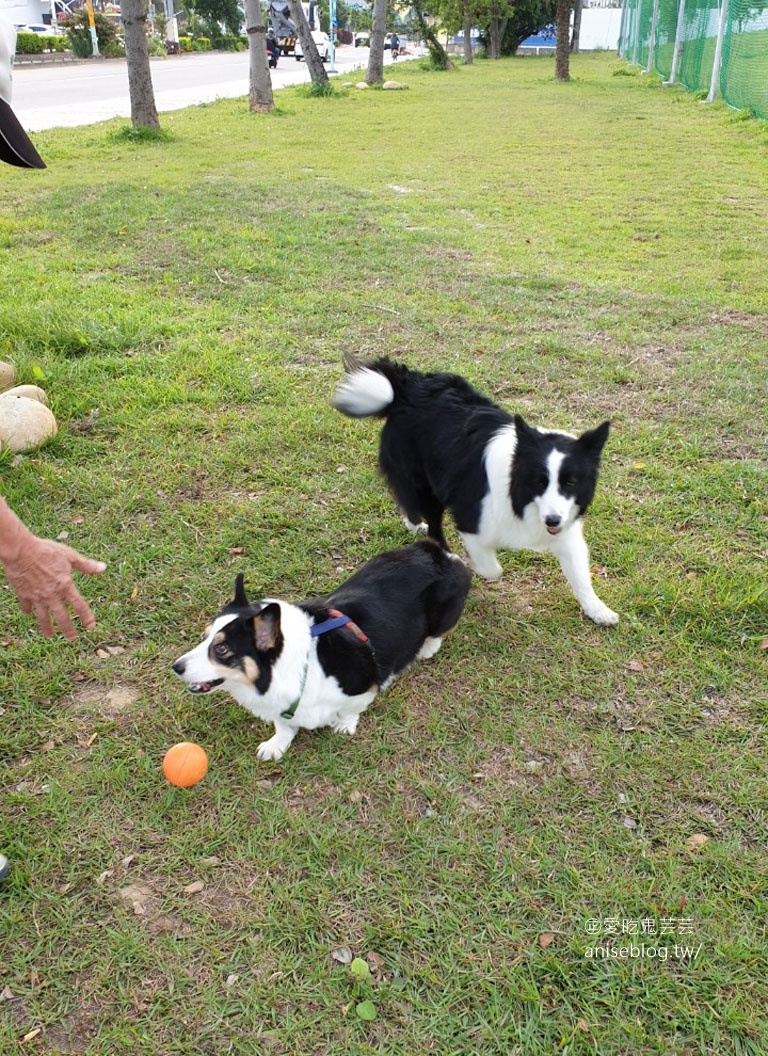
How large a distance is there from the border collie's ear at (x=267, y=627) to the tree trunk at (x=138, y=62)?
1307 cm

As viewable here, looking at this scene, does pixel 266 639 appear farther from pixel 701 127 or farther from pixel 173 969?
pixel 701 127

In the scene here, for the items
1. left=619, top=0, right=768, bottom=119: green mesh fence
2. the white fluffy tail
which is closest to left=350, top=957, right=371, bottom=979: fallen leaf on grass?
the white fluffy tail

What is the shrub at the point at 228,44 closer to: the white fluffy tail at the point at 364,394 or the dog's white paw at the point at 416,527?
the white fluffy tail at the point at 364,394

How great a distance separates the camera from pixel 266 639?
2.50m

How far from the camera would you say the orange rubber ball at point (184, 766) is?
2.55m

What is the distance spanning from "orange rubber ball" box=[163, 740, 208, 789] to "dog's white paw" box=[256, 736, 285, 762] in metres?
0.20

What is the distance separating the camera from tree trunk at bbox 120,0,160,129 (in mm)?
11984

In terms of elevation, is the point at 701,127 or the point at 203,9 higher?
the point at 203,9

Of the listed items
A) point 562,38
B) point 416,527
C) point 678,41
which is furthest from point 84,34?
point 416,527

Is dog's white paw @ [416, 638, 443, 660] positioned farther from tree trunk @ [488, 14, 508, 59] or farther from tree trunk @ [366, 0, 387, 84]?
tree trunk @ [488, 14, 508, 59]

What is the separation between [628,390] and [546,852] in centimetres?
349

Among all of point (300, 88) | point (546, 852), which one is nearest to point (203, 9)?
point (300, 88)

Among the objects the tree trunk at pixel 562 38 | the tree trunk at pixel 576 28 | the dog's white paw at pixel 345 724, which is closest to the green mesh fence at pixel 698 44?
the tree trunk at pixel 562 38

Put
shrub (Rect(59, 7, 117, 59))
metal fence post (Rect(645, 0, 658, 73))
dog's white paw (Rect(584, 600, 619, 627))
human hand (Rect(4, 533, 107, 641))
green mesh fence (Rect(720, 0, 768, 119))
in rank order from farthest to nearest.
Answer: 1. shrub (Rect(59, 7, 117, 59))
2. metal fence post (Rect(645, 0, 658, 73))
3. green mesh fence (Rect(720, 0, 768, 119))
4. dog's white paw (Rect(584, 600, 619, 627))
5. human hand (Rect(4, 533, 107, 641))
